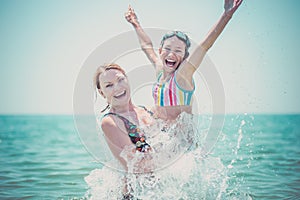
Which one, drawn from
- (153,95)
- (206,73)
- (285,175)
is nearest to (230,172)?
(285,175)

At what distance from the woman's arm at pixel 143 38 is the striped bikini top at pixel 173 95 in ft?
2.21

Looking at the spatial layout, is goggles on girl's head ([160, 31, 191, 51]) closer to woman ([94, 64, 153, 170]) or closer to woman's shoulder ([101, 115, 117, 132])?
woman ([94, 64, 153, 170])

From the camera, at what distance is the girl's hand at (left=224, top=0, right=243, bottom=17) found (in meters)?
3.95

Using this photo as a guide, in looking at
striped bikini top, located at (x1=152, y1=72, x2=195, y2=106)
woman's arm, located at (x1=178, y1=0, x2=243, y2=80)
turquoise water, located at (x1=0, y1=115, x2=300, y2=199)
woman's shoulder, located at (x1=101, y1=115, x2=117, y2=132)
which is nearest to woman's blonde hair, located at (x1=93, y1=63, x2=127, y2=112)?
woman's shoulder, located at (x1=101, y1=115, x2=117, y2=132)

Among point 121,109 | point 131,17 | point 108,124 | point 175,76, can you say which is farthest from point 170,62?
point 131,17

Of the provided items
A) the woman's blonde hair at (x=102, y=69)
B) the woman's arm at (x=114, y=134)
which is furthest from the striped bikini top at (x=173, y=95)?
the woman's arm at (x=114, y=134)

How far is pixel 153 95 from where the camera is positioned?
4.75 meters

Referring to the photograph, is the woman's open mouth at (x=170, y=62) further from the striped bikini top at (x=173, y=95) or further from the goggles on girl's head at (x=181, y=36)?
the goggles on girl's head at (x=181, y=36)

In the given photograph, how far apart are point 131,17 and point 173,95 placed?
1.74 meters

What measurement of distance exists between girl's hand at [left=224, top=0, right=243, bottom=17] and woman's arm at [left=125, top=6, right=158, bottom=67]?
4.74 ft

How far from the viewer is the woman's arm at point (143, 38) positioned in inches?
205

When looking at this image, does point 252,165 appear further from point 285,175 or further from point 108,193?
point 108,193

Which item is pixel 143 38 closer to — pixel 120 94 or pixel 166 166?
pixel 120 94

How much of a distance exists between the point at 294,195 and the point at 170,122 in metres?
3.15
